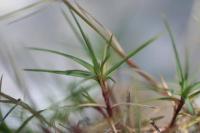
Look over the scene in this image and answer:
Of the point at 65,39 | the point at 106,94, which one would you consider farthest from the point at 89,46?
the point at 65,39

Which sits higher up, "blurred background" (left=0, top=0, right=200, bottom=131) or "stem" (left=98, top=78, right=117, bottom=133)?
"blurred background" (left=0, top=0, right=200, bottom=131)

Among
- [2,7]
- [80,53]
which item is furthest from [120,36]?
[2,7]

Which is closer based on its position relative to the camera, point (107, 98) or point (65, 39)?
point (107, 98)

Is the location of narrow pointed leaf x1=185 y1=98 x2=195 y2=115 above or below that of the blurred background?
below

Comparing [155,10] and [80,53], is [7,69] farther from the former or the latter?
[155,10]

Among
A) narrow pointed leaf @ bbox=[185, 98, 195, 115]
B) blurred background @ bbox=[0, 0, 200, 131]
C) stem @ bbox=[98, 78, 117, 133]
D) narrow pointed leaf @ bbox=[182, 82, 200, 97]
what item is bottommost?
narrow pointed leaf @ bbox=[185, 98, 195, 115]

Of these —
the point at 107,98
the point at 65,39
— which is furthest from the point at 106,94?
the point at 65,39

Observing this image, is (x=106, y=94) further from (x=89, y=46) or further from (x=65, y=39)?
(x=65, y=39)

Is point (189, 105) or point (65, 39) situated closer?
point (189, 105)


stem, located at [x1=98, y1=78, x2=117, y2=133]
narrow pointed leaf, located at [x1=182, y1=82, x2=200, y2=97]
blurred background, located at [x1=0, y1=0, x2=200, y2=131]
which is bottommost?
narrow pointed leaf, located at [x1=182, y1=82, x2=200, y2=97]
